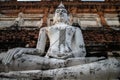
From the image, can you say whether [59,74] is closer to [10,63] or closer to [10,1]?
[10,63]

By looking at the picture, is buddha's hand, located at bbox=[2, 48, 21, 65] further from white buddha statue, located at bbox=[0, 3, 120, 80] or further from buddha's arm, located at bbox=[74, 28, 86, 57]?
buddha's arm, located at bbox=[74, 28, 86, 57]

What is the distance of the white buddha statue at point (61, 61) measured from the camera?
12.1ft

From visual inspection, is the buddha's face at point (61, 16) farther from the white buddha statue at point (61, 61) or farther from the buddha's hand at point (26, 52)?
the buddha's hand at point (26, 52)

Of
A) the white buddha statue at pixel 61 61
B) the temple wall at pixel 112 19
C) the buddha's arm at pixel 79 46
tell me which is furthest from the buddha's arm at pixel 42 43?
the temple wall at pixel 112 19

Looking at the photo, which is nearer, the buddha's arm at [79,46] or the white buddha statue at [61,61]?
the white buddha statue at [61,61]

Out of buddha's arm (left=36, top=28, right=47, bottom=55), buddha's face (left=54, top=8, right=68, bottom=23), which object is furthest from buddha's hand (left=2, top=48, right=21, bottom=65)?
buddha's face (left=54, top=8, right=68, bottom=23)

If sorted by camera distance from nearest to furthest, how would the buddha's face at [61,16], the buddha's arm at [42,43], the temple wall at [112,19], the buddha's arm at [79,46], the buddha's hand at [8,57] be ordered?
the buddha's hand at [8,57] → the buddha's arm at [79,46] → the buddha's arm at [42,43] → the buddha's face at [61,16] → the temple wall at [112,19]

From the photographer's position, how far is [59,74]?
12.3ft

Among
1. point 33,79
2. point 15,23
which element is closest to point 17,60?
point 33,79

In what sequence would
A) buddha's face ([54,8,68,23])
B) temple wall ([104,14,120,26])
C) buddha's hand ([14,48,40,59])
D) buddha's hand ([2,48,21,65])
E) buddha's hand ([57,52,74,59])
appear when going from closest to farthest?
buddha's hand ([2,48,21,65]), buddha's hand ([14,48,40,59]), buddha's hand ([57,52,74,59]), buddha's face ([54,8,68,23]), temple wall ([104,14,120,26])

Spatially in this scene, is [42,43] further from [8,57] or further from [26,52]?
[8,57]

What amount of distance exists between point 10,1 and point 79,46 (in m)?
6.83

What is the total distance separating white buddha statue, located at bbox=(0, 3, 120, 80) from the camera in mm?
3697

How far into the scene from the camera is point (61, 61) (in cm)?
414
